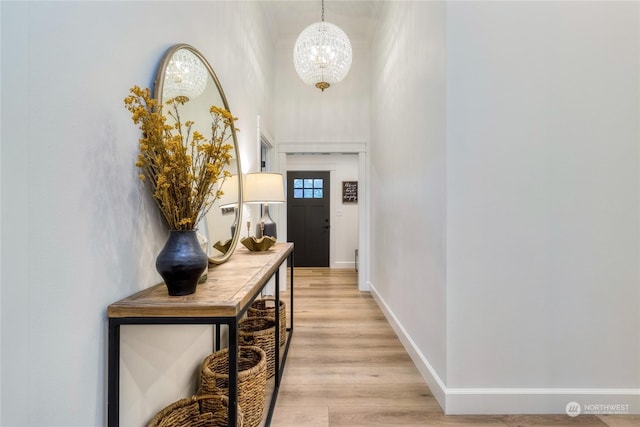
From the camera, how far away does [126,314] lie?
0.95 m

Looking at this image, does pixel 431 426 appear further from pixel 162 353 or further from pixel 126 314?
pixel 126 314

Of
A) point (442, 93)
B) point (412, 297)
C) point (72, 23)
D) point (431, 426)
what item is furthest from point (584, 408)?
point (72, 23)

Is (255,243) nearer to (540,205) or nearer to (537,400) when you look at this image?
(540,205)

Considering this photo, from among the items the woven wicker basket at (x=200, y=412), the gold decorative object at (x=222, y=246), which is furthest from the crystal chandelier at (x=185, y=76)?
the woven wicker basket at (x=200, y=412)

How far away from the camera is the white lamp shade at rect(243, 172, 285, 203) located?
2.54 m

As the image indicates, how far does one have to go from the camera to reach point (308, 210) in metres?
6.45

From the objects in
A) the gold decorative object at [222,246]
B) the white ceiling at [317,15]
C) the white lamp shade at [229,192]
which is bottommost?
the gold decorative object at [222,246]

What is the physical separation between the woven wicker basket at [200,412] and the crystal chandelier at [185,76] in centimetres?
125

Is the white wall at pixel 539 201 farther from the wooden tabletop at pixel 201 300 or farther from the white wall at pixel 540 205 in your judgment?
the wooden tabletop at pixel 201 300

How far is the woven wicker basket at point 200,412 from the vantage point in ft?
4.24

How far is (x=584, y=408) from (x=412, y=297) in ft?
3.49

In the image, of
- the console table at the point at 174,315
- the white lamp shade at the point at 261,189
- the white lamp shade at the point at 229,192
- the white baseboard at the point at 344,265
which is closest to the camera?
the console table at the point at 174,315

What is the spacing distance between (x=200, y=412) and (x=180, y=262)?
2.64 feet

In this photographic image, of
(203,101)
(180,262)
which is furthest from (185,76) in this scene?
(180,262)
